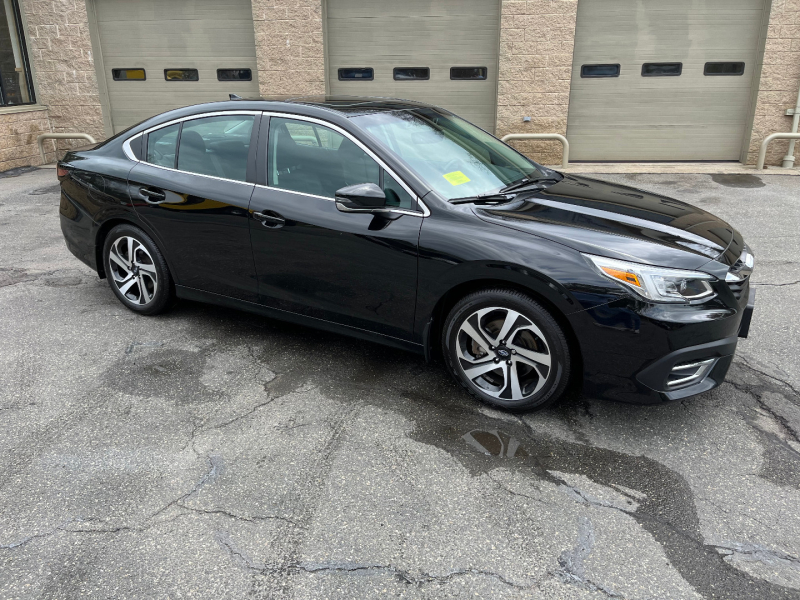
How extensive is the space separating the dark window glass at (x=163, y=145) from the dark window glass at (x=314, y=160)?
867mm

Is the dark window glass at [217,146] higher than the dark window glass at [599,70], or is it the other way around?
the dark window glass at [599,70]

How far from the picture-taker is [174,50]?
36.4ft

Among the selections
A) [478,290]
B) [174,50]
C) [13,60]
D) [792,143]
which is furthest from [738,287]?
[13,60]

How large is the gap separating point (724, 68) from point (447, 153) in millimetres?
8193

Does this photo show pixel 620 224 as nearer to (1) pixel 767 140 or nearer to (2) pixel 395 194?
(2) pixel 395 194

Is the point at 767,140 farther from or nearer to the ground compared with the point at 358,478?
farther from the ground

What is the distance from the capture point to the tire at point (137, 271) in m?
4.69


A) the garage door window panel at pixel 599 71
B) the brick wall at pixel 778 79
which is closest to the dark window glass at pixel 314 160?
the garage door window panel at pixel 599 71

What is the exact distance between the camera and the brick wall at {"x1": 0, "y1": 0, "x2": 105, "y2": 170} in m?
11.1

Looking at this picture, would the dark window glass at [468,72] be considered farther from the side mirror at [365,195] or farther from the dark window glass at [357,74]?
the side mirror at [365,195]

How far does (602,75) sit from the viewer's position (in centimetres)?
1042

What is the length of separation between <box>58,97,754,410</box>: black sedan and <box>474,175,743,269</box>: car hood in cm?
1

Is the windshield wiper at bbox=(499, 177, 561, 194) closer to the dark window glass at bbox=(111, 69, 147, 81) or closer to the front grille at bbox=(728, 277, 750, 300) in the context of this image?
the front grille at bbox=(728, 277, 750, 300)

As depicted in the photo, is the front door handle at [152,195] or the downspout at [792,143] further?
the downspout at [792,143]
